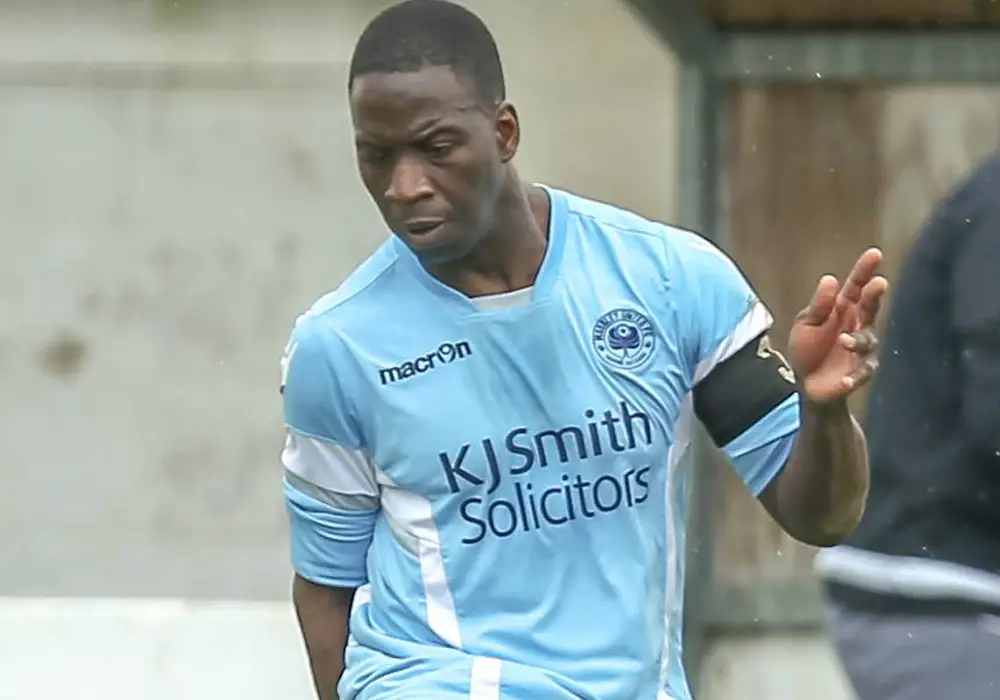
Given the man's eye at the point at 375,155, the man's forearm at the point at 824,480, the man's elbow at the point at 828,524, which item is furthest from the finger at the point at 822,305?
the man's eye at the point at 375,155

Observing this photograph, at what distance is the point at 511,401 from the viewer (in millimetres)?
2793

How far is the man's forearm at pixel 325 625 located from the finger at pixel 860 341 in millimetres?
919

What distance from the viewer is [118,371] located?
5.50 metres

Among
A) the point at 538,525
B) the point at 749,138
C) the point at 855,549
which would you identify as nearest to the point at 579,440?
the point at 538,525

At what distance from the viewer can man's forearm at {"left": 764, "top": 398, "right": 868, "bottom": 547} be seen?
275 cm

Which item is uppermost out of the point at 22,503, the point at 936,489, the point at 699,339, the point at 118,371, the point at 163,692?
the point at 699,339

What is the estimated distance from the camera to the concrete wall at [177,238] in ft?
A: 17.7

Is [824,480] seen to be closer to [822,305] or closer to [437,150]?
[822,305]

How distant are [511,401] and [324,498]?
0.37 metres

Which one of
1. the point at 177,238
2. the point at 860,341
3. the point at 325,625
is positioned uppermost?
the point at 860,341

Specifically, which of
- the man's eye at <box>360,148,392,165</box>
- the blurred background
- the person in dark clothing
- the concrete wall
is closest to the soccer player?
the man's eye at <box>360,148,392,165</box>

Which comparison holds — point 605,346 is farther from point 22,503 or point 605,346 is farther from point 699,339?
point 22,503

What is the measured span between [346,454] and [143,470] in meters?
2.73

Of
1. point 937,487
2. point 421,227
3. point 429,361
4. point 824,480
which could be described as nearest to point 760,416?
point 824,480
